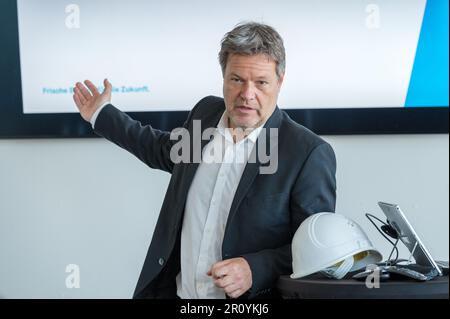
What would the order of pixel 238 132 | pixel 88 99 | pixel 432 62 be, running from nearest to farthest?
pixel 238 132 < pixel 88 99 < pixel 432 62

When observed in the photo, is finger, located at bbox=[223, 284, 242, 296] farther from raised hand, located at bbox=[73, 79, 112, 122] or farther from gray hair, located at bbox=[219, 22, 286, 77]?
raised hand, located at bbox=[73, 79, 112, 122]

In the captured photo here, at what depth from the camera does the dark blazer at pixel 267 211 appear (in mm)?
1462

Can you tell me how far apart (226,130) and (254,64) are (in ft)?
0.75

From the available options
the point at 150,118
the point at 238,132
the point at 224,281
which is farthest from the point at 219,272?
the point at 150,118

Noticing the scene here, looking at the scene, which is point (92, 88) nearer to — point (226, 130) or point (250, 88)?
point (226, 130)

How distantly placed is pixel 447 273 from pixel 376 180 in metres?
1.16

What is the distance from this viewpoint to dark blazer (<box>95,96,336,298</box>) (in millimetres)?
1462

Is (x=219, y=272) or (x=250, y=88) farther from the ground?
(x=250, y=88)

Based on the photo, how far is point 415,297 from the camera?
1.21m

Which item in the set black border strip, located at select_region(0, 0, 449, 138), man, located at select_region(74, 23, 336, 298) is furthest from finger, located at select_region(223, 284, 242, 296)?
black border strip, located at select_region(0, 0, 449, 138)

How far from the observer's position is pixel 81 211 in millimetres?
2715

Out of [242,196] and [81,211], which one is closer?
[242,196]

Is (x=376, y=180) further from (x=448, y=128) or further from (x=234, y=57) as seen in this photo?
(x=234, y=57)

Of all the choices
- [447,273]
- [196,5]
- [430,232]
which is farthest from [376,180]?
[447,273]
